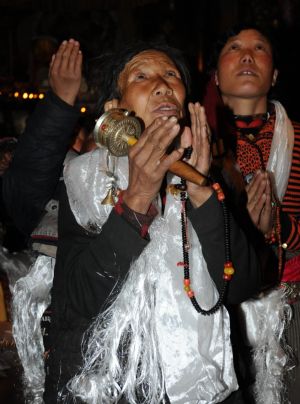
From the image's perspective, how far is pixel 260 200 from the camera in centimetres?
198

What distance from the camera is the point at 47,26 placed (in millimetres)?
8281

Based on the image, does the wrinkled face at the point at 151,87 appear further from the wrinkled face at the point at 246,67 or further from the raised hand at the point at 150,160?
the wrinkled face at the point at 246,67

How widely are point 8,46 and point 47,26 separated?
61 cm

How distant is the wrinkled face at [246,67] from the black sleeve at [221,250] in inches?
39.3

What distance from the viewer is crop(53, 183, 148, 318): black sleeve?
153cm

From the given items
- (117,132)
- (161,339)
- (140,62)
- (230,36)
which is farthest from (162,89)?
(230,36)

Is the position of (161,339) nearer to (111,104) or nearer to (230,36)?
(111,104)

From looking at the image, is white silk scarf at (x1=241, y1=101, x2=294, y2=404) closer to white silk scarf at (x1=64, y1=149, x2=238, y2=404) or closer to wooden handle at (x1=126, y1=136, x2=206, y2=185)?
white silk scarf at (x1=64, y1=149, x2=238, y2=404)

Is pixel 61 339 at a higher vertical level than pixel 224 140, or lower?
lower

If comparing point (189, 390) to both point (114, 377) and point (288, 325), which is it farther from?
point (288, 325)

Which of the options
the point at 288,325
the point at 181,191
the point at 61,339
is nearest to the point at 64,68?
the point at 181,191

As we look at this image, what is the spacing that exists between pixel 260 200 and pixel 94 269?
664 mm

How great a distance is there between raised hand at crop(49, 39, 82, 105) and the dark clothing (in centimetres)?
43

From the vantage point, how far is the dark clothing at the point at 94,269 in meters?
1.55
